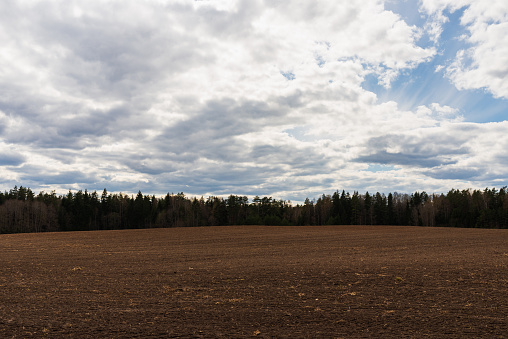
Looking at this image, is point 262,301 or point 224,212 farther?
point 224,212

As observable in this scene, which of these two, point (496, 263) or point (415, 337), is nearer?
point (415, 337)

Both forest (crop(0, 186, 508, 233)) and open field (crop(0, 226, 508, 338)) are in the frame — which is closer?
open field (crop(0, 226, 508, 338))

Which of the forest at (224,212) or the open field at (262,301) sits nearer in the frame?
the open field at (262,301)

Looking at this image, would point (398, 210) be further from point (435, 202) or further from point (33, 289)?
point (33, 289)

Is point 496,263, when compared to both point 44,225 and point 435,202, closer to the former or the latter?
point 44,225

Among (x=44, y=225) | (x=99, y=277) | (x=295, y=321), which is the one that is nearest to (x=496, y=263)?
(x=295, y=321)

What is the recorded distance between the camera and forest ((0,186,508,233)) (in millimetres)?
96312

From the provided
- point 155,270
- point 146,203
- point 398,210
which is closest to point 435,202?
point 398,210

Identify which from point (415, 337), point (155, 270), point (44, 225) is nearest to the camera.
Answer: point (415, 337)

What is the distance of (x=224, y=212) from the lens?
11456 cm

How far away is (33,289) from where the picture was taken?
15633mm

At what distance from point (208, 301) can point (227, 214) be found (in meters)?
103

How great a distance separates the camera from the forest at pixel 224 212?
9631cm

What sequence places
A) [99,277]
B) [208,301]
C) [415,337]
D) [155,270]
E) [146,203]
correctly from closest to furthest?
1. [415,337]
2. [208,301]
3. [99,277]
4. [155,270]
5. [146,203]
